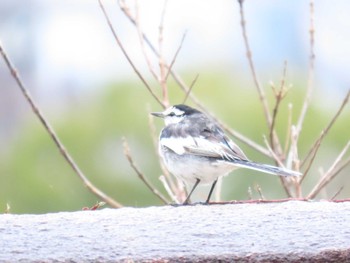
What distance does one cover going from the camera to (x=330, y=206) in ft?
12.1

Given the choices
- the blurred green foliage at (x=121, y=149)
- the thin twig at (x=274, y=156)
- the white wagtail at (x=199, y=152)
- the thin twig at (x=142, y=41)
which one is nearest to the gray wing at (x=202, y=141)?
the white wagtail at (x=199, y=152)

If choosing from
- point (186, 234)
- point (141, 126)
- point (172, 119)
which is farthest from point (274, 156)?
point (141, 126)

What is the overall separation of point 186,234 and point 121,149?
10.5 meters

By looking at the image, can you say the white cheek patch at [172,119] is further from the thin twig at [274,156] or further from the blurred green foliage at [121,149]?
the blurred green foliage at [121,149]

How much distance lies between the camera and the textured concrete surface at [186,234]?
3.14 m

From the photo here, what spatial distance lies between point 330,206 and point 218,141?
1544 millimetres

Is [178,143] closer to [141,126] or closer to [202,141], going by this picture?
[202,141]

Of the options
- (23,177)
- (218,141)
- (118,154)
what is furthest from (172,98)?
(218,141)

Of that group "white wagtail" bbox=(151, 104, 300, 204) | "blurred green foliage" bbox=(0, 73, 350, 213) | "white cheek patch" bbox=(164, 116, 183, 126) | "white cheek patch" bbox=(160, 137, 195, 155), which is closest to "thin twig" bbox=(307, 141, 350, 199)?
"white wagtail" bbox=(151, 104, 300, 204)

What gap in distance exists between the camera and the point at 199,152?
16.9 ft

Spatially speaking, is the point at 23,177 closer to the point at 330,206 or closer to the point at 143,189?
the point at 143,189

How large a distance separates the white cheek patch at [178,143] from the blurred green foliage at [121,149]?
614 centimetres

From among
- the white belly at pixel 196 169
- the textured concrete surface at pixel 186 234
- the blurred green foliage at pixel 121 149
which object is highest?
the textured concrete surface at pixel 186 234

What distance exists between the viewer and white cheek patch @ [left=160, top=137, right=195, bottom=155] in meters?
5.18
